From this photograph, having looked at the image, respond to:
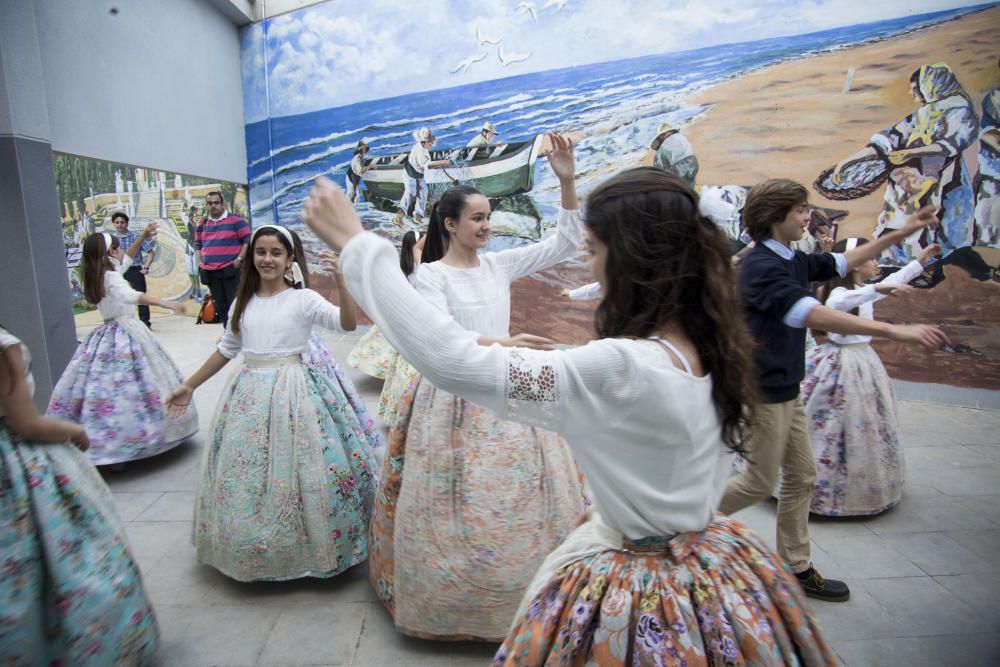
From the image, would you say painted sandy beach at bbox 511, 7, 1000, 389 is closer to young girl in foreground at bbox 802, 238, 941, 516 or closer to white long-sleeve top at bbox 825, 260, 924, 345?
white long-sleeve top at bbox 825, 260, 924, 345

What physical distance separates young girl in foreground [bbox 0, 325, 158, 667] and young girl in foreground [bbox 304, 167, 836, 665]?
1586 millimetres

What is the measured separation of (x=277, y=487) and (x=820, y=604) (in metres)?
2.51

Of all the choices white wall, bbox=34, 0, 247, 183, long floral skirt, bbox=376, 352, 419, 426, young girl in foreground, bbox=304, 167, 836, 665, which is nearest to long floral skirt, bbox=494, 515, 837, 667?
young girl in foreground, bbox=304, 167, 836, 665

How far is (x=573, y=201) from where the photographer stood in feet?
7.54

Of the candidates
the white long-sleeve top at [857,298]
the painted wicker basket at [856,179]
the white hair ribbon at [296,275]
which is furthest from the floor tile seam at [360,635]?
the painted wicker basket at [856,179]

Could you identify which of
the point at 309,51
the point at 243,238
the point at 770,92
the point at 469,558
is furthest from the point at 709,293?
the point at 309,51

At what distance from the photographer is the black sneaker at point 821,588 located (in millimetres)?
2641

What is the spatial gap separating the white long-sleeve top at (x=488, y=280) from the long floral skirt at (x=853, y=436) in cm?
205

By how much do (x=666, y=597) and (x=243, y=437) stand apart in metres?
2.21

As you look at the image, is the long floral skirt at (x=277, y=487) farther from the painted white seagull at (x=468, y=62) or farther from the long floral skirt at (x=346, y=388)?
the painted white seagull at (x=468, y=62)

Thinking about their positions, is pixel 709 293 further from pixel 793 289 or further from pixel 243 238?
pixel 243 238

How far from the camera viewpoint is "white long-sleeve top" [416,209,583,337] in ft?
8.30

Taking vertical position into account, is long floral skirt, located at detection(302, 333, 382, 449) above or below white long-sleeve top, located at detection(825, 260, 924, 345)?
below

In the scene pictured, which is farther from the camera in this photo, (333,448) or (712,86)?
(712,86)
